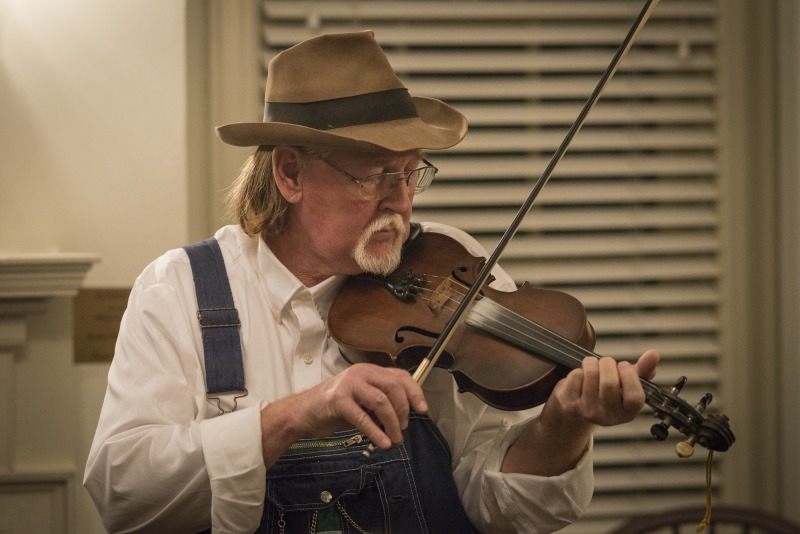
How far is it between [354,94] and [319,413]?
0.61 m

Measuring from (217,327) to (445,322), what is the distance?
1.31ft

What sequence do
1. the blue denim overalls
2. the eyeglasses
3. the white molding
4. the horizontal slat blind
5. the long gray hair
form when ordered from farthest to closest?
the horizontal slat blind
the white molding
the long gray hair
the eyeglasses
the blue denim overalls

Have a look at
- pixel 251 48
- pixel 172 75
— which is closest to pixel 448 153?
pixel 251 48

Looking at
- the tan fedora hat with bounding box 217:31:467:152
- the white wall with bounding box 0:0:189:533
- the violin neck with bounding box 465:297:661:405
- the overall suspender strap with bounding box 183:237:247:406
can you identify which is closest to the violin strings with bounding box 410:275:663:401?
the violin neck with bounding box 465:297:661:405

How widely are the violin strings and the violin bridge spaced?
2.8 inches

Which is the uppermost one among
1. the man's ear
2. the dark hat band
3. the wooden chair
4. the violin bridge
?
the dark hat band

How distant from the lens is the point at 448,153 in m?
2.72

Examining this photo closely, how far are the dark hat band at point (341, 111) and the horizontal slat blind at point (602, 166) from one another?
1069 mm

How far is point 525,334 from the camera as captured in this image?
1.43m

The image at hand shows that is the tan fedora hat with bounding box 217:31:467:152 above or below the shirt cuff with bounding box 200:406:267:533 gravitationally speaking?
above

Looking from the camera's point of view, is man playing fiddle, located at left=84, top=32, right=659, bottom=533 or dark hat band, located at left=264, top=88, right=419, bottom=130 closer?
man playing fiddle, located at left=84, top=32, right=659, bottom=533

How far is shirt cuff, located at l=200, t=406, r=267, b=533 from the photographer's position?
4.51 feet

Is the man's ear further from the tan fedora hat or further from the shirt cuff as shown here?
the shirt cuff

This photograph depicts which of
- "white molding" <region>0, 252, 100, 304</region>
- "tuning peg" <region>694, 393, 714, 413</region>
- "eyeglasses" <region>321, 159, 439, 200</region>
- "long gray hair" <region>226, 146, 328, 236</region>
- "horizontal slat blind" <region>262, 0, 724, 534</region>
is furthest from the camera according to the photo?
"horizontal slat blind" <region>262, 0, 724, 534</region>
